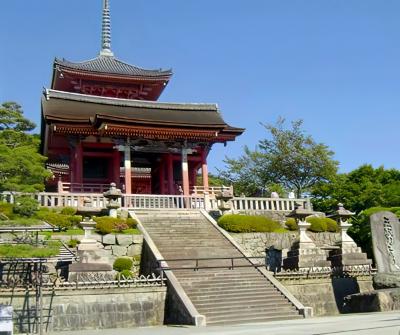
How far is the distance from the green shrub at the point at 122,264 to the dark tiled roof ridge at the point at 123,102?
18034 millimetres

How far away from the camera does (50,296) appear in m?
17.4

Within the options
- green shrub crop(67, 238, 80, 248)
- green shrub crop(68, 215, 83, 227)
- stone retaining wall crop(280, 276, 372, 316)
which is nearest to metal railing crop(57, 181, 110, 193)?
green shrub crop(68, 215, 83, 227)

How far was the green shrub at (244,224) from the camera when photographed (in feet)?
89.0

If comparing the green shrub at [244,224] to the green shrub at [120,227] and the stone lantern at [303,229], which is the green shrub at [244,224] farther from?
the green shrub at [120,227]

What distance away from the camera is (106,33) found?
177 feet

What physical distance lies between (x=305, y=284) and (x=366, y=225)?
11.1 m

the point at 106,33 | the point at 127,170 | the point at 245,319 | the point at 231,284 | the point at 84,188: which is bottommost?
the point at 245,319

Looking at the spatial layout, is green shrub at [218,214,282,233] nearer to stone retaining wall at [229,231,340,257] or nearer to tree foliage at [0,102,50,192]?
stone retaining wall at [229,231,340,257]

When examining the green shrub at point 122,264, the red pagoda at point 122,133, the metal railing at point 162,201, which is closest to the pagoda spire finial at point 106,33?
the red pagoda at point 122,133

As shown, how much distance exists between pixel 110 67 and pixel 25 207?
25.2 m

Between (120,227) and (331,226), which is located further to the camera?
(331,226)

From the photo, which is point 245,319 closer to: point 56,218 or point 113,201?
point 113,201

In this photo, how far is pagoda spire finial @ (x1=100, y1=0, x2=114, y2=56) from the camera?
52.1 meters

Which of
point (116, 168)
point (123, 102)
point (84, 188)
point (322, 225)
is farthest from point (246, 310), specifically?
point (123, 102)
